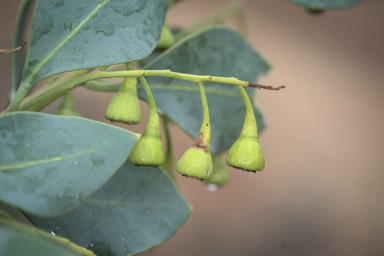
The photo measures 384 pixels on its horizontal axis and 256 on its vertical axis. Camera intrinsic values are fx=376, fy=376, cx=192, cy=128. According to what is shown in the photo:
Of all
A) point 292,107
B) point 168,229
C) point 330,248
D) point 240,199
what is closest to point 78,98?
point 240,199

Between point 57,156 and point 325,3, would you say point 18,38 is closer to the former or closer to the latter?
point 57,156

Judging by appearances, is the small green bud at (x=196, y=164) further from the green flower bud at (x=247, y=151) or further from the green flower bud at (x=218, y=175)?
the green flower bud at (x=218, y=175)

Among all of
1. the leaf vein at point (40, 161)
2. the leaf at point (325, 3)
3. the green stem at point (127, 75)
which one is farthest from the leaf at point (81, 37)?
the leaf at point (325, 3)

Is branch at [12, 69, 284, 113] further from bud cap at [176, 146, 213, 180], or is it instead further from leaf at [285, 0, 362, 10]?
leaf at [285, 0, 362, 10]

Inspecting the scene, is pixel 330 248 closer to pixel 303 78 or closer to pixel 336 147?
pixel 336 147

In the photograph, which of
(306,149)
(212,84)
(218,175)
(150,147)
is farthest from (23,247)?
(306,149)

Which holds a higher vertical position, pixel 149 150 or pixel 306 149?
pixel 149 150
